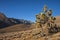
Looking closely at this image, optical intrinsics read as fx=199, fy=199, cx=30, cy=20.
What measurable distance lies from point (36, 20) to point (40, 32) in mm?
3140

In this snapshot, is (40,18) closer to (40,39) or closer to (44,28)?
(44,28)

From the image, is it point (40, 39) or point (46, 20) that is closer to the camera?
point (40, 39)

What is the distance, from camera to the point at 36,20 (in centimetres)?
4731

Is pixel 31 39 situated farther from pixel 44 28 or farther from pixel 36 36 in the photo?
pixel 44 28

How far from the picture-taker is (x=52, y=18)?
4741 centimetres

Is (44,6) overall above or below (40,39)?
above

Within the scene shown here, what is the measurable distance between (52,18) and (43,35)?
473 cm

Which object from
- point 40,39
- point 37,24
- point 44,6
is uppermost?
point 44,6

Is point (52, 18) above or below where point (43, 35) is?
above

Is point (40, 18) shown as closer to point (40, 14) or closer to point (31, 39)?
point (40, 14)

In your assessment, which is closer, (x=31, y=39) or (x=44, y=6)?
(x=31, y=39)

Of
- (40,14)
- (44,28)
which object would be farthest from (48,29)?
(40,14)

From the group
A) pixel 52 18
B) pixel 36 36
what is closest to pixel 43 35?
pixel 36 36

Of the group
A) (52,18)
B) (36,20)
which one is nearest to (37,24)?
(36,20)
